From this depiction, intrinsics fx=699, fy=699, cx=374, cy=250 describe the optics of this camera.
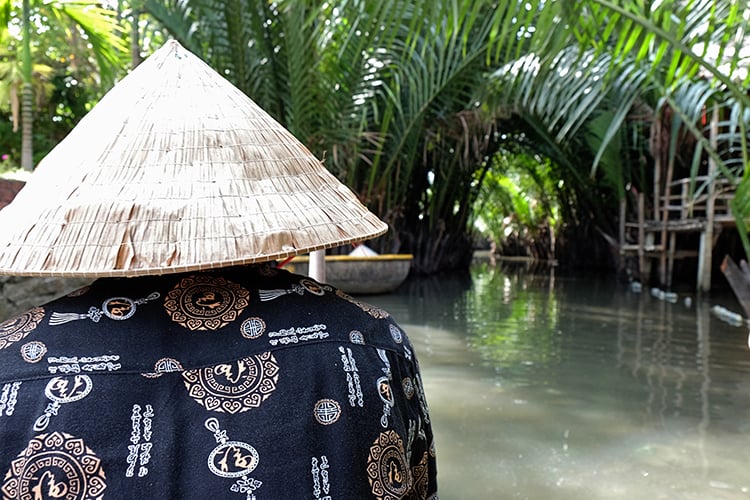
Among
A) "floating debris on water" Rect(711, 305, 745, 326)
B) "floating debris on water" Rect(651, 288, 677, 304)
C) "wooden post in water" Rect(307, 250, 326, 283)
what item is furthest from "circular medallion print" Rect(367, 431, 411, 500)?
"floating debris on water" Rect(651, 288, 677, 304)

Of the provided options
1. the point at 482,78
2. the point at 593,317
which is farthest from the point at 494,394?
the point at 482,78

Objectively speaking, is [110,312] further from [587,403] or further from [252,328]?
[587,403]

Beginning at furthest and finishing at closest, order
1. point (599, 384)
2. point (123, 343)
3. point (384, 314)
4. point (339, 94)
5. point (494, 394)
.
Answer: point (339, 94), point (599, 384), point (494, 394), point (384, 314), point (123, 343)

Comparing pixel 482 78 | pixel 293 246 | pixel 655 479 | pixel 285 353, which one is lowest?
pixel 655 479

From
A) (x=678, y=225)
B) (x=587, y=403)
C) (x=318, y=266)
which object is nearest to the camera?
(x=318, y=266)

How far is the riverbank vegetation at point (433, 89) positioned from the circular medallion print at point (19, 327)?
5.29 feet

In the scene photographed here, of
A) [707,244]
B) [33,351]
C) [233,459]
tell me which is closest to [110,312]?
[33,351]

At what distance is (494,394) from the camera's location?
3543 mm

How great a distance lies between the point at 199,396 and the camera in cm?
76

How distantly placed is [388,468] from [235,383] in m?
0.21

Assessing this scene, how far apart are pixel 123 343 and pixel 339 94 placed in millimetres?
7056

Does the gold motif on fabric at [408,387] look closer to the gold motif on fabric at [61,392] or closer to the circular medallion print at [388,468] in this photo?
the circular medallion print at [388,468]

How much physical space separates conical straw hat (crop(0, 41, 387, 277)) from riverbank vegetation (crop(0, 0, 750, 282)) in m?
1.30

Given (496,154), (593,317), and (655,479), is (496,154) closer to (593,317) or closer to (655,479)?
(593,317)
